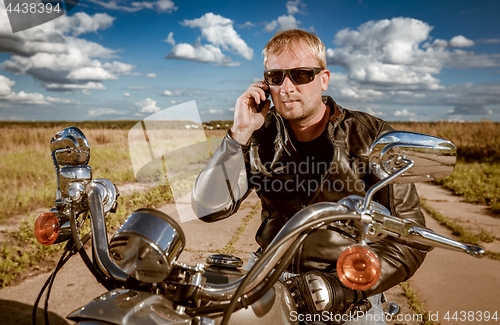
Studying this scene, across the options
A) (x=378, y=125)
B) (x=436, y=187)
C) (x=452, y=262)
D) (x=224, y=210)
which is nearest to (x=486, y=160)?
(x=436, y=187)

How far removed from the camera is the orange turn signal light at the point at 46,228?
1.04 m

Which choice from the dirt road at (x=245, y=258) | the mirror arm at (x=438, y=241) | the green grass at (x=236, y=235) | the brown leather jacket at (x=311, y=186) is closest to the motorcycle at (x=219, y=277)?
the mirror arm at (x=438, y=241)

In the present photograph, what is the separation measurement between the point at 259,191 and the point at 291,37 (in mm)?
986

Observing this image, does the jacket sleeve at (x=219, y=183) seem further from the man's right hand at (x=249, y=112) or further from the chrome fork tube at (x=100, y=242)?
the chrome fork tube at (x=100, y=242)

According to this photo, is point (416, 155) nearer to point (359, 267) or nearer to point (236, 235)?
point (359, 267)

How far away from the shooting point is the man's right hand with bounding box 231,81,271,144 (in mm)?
1911

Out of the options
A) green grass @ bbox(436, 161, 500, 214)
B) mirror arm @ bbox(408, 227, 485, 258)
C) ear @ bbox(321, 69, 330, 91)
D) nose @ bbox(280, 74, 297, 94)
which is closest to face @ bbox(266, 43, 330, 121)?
nose @ bbox(280, 74, 297, 94)

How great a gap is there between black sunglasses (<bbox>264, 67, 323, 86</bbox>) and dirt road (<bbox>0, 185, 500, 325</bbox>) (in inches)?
69.3

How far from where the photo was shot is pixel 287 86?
1993 millimetres

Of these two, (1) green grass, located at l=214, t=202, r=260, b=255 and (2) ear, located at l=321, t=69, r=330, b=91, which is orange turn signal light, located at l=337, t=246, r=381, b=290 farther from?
(1) green grass, located at l=214, t=202, r=260, b=255

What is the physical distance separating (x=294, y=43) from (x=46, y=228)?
67.0 inches

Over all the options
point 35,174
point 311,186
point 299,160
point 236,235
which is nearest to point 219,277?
point 311,186

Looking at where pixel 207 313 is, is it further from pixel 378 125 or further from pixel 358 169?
pixel 378 125

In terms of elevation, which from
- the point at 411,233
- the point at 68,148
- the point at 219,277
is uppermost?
the point at 68,148
